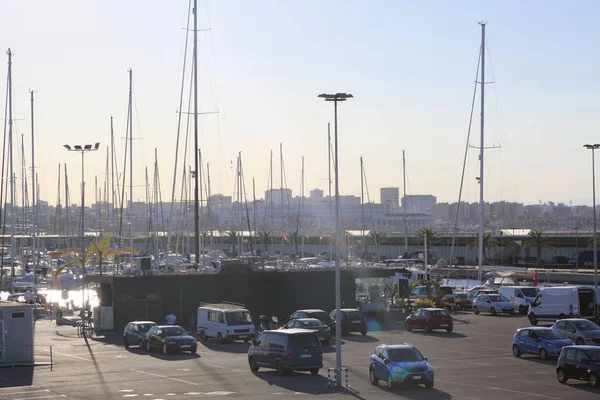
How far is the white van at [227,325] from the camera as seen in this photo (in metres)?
41.8

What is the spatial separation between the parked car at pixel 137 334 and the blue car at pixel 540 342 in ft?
53.1

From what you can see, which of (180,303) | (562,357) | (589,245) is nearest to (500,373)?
(562,357)

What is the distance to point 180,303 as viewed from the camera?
162ft

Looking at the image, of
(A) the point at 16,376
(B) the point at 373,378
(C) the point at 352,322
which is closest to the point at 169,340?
(A) the point at 16,376

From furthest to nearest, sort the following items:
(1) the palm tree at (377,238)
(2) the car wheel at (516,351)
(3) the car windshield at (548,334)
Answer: (1) the palm tree at (377,238), (2) the car wheel at (516,351), (3) the car windshield at (548,334)

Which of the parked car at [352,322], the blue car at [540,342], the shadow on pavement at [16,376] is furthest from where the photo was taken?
the parked car at [352,322]

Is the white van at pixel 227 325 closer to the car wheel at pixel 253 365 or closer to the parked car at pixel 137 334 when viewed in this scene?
the parked car at pixel 137 334

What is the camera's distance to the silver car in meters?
36.3

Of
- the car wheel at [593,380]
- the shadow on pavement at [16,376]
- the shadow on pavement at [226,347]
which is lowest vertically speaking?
the shadow on pavement at [226,347]

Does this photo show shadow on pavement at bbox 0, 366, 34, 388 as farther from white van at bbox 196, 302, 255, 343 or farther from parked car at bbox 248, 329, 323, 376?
white van at bbox 196, 302, 255, 343

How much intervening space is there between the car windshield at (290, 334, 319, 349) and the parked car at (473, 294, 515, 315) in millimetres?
28157

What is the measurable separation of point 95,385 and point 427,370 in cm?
1057

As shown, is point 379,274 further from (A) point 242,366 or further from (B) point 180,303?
(A) point 242,366

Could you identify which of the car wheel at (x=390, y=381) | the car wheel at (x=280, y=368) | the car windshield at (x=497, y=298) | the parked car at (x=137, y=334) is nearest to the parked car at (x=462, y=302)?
the car windshield at (x=497, y=298)
